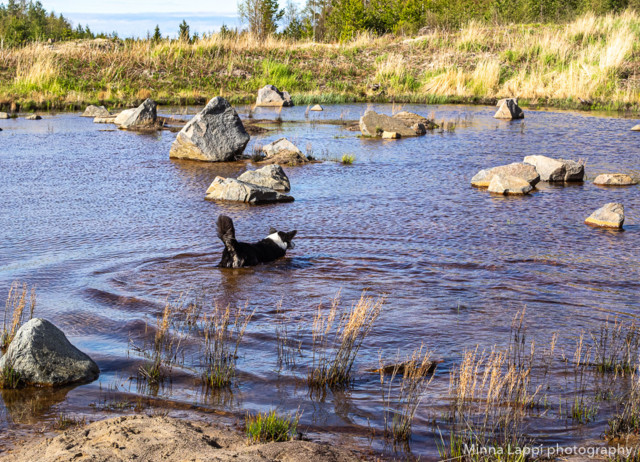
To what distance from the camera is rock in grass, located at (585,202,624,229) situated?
1018 centimetres

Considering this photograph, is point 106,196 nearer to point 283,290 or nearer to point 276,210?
point 276,210

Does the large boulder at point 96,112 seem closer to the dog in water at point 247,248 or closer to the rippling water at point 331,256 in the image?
the rippling water at point 331,256

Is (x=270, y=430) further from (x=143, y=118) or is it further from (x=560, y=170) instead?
(x=143, y=118)

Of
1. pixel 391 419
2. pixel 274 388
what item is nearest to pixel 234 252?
pixel 274 388

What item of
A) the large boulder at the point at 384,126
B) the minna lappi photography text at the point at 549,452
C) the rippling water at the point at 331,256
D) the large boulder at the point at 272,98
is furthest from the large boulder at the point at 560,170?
the large boulder at the point at 272,98

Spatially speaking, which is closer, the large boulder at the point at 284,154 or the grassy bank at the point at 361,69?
the large boulder at the point at 284,154

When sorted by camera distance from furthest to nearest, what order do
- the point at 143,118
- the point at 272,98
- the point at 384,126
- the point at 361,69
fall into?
Answer: the point at 361,69
the point at 272,98
the point at 143,118
the point at 384,126

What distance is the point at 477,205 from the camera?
1180 cm

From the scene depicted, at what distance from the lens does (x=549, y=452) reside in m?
4.04

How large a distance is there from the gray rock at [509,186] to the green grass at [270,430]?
9.49 m

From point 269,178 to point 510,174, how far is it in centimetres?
470

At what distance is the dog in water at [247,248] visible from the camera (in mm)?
7793

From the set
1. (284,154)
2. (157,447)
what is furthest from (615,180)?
(157,447)

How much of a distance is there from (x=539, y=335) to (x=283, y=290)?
2.74 metres
